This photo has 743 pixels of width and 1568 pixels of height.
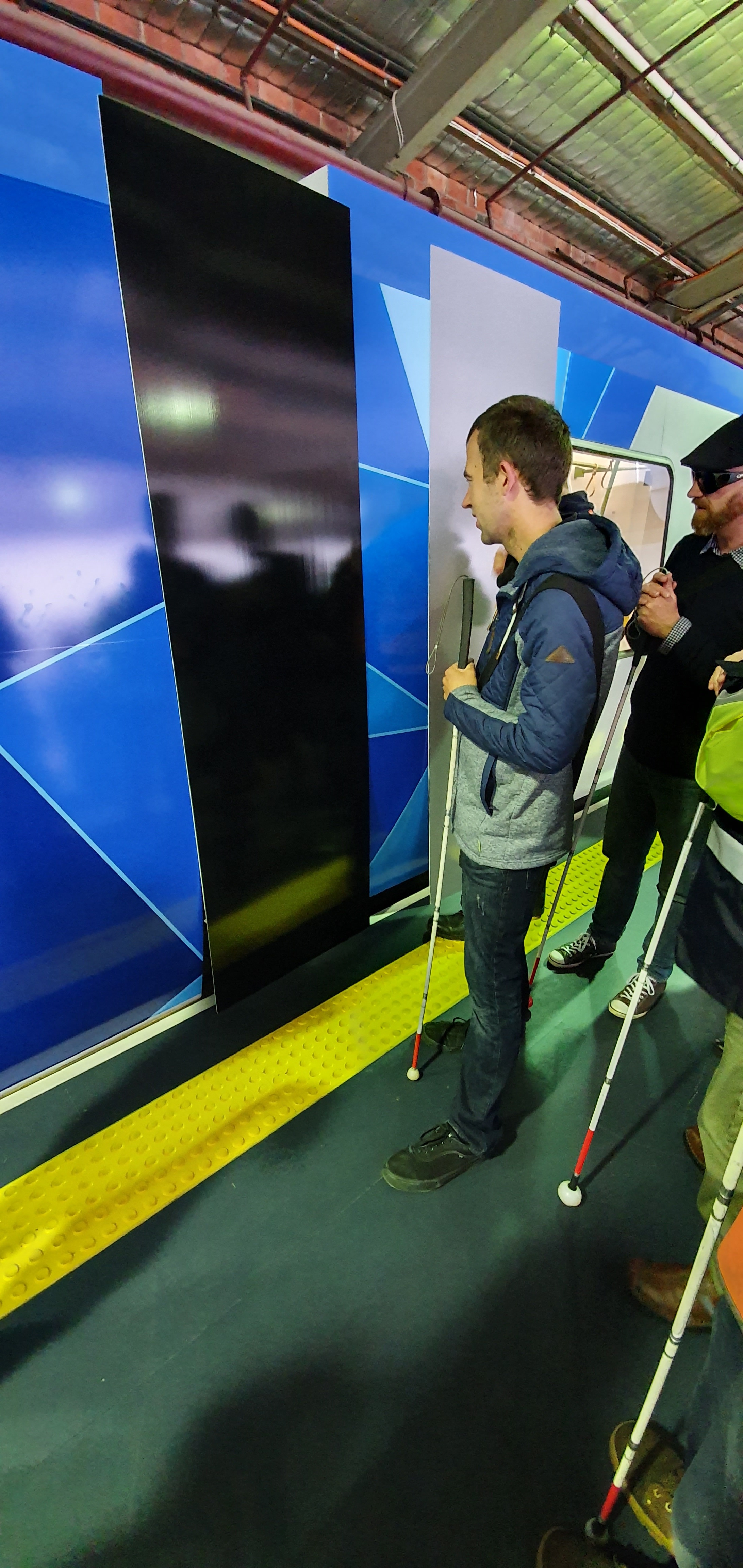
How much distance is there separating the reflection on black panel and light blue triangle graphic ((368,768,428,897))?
1.09ft

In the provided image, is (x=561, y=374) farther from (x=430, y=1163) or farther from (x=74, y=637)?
(x=430, y=1163)

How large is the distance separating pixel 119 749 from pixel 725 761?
1.68 metres

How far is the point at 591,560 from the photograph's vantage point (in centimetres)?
140

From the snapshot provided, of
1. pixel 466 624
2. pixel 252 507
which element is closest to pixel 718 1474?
pixel 466 624

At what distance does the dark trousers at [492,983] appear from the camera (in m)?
1.61

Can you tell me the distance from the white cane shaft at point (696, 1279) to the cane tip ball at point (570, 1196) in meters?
0.68

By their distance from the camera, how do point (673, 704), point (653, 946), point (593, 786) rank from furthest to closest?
point (593, 786)
point (673, 704)
point (653, 946)

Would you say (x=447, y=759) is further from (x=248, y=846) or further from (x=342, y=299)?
(x=342, y=299)

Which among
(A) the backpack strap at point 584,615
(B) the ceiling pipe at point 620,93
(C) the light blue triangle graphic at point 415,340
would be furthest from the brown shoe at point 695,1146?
(B) the ceiling pipe at point 620,93

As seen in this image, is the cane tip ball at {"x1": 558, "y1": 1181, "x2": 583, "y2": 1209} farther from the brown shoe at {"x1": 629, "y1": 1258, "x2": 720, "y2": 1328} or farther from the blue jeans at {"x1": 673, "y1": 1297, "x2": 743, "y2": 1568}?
the blue jeans at {"x1": 673, "y1": 1297, "x2": 743, "y2": 1568}

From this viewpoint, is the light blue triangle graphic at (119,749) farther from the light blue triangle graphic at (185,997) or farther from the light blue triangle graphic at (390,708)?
the light blue triangle graphic at (390,708)

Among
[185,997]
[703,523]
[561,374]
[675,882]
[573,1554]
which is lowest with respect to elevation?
[573,1554]

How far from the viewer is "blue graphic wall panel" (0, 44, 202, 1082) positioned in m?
1.58

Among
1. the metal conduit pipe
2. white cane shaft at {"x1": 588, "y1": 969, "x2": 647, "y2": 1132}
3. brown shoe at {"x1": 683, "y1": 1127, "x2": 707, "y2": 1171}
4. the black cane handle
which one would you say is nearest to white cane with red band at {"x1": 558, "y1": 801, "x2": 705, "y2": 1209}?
white cane shaft at {"x1": 588, "y1": 969, "x2": 647, "y2": 1132}
